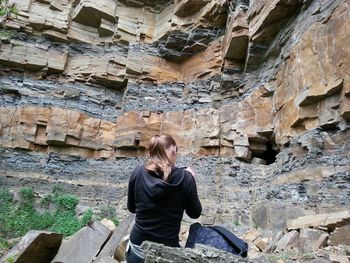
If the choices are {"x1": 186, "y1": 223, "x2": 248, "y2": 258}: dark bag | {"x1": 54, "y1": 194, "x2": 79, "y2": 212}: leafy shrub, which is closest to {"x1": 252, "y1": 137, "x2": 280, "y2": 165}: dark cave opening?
{"x1": 54, "y1": 194, "x2": 79, "y2": 212}: leafy shrub

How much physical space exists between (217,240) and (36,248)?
12.0ft

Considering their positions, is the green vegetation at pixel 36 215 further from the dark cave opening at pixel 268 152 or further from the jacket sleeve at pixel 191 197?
the jacket sleeve at pixel 191 197

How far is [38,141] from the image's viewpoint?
587 inches

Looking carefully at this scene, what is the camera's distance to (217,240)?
243 centimetres

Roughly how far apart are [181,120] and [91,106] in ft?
15.8

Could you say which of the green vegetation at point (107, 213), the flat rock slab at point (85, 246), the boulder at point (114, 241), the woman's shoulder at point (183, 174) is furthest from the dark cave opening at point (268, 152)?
the woman's shoulder at point (183, 174)

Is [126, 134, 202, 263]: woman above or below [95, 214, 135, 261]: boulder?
above

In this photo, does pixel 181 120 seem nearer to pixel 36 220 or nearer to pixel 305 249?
pixel 36 220

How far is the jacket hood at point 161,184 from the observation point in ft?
7.83

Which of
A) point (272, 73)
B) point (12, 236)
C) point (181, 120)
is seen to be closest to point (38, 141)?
point (12, 236)

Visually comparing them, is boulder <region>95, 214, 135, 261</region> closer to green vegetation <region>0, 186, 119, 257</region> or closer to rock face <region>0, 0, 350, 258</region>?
rock face <region>0, 0, 350, 258</region>

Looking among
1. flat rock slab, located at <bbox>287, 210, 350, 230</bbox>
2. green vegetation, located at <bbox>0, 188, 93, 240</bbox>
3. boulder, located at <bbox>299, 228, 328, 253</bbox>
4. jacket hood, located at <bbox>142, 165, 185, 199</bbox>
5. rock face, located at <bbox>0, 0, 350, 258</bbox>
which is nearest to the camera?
jacket hood, located at <bbox>142, 165, 185, 199</bbox>

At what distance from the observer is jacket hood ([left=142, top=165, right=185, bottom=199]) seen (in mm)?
2387

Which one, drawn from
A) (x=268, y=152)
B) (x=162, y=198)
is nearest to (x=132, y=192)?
(x=162, y=198)
